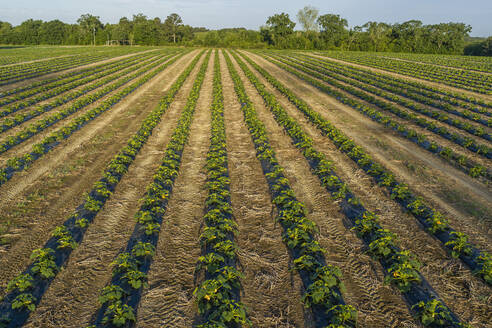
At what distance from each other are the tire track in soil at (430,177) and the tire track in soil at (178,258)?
728 centimetres

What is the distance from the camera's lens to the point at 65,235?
7.00 metres

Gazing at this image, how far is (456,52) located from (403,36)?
16.7 m

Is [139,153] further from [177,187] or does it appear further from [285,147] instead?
[285,147]

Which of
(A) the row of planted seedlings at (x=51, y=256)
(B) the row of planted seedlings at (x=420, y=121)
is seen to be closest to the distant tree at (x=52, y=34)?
(B) the row of planted seedlings at (x=420, y=121)

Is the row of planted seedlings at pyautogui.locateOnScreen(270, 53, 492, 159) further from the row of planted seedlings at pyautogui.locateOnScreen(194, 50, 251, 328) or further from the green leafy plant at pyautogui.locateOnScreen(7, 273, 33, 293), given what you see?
the green leafy plant at pyautogui.locateOnScreen(7, 273, 33, 293)

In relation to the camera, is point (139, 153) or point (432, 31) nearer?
point (139, 153)

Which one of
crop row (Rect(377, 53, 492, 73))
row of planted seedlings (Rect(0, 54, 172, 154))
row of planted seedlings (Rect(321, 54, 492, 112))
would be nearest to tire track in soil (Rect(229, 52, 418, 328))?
row of planted seedlings (Rect(0, 54, 172, 154))

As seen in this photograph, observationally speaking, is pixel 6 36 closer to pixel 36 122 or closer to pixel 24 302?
pixel 36 122

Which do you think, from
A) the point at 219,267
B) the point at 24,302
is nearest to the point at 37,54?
the point at 24,302

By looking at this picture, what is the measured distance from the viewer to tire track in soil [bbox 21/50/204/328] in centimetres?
531

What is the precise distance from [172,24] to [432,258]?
142m

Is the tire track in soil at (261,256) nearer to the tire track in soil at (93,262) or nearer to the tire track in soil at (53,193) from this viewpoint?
the tire track in soil at (93,262)

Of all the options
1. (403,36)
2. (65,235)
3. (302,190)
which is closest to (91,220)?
(65,235)

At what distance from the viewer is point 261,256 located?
6.91 meters
